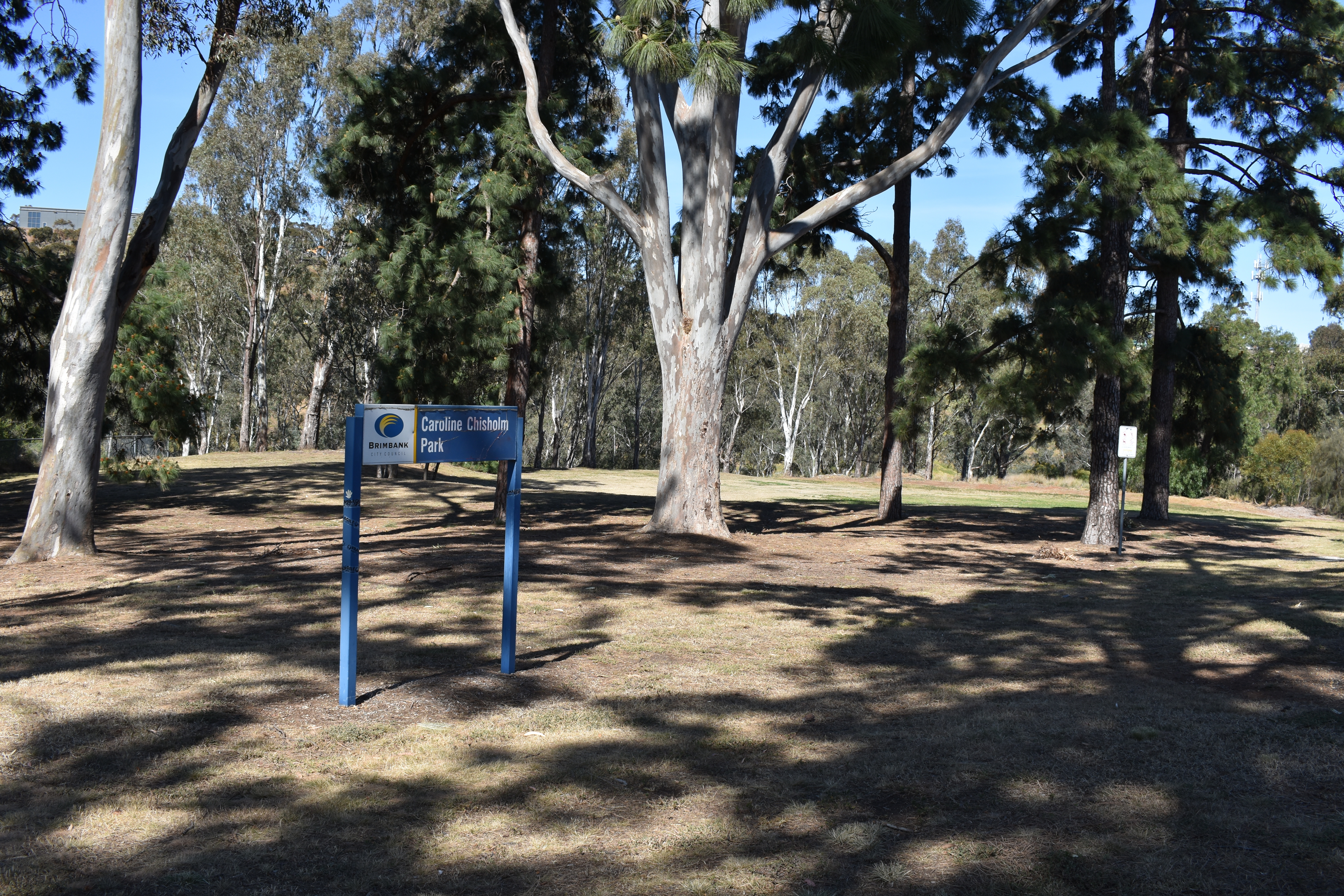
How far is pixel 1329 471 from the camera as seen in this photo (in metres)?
43.4

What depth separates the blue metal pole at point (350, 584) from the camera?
223 inches

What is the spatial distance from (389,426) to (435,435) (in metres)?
0.30

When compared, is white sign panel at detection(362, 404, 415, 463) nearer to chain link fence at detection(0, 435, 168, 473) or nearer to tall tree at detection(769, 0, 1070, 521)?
tall tree at detection(769, 0, 1070, 521)

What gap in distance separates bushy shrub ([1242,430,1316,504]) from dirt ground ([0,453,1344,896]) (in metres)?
37.7

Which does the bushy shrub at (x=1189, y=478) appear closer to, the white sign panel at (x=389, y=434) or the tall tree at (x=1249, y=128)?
the tall tree at (x=1249, y=128)

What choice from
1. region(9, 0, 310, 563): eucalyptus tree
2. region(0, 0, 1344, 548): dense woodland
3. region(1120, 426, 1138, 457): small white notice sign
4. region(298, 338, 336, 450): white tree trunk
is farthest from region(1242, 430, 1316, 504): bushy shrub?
region(9, 0, 310, 563): eucalyptus tree

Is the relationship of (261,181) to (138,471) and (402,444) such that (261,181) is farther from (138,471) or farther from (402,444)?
(402,444)

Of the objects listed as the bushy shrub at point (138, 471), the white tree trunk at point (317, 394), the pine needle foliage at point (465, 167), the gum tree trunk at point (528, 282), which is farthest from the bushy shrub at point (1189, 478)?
the bushy shrub at point (138, 471)

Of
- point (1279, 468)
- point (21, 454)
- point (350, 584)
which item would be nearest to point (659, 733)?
point (350, 584)

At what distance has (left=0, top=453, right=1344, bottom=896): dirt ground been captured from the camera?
3830mm

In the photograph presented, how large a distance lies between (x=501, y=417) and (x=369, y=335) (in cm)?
3691

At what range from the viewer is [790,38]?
12422 mm

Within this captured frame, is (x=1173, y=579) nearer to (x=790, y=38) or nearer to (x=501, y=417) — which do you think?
(x=790, y=38)

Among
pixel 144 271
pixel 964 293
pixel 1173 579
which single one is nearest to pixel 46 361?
pixel 144 271
